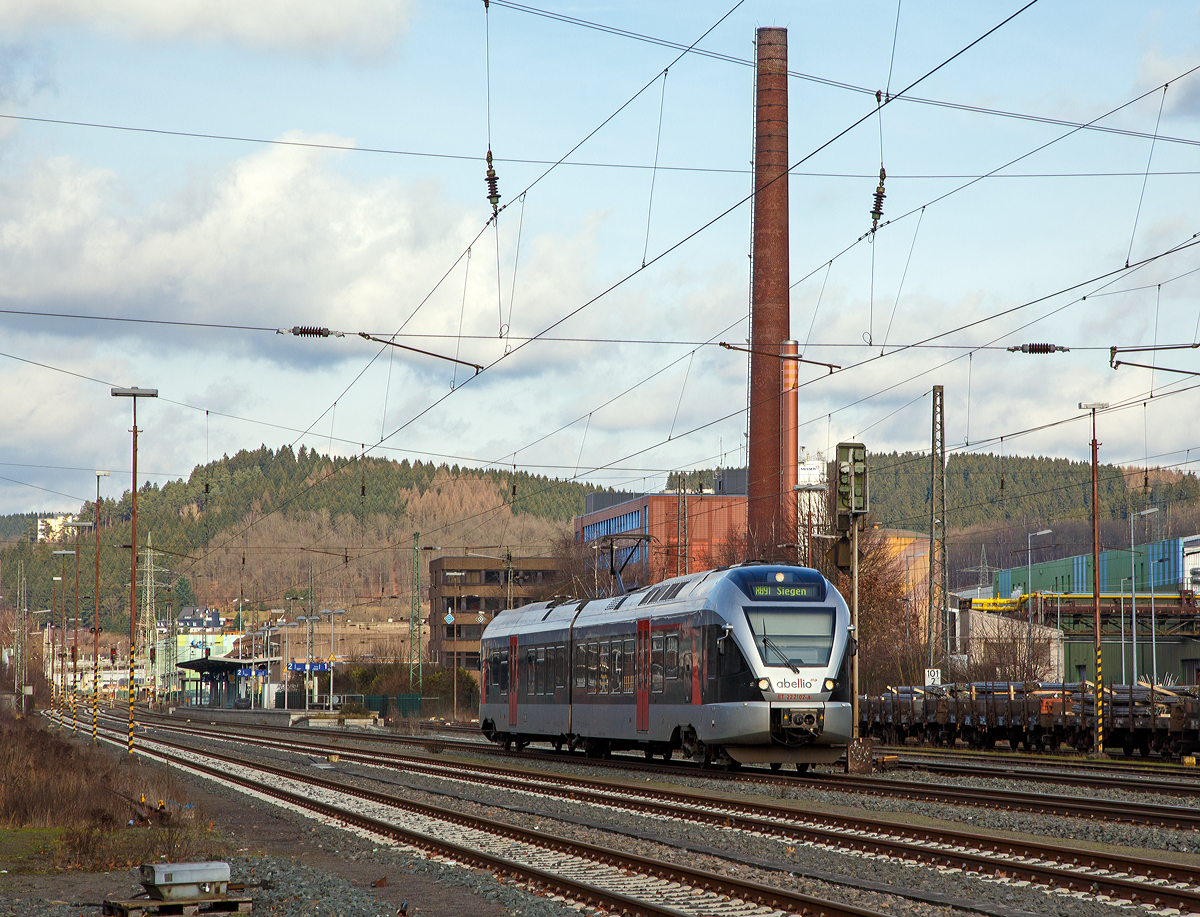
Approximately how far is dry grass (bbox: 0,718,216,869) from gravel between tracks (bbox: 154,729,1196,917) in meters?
4.33

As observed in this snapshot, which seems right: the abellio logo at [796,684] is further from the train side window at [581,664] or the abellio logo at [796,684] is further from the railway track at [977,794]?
the train side window at [581,664]

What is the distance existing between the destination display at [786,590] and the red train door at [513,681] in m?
14.2

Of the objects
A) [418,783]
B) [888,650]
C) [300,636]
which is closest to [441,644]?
[300,636]

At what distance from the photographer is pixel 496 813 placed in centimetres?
2072

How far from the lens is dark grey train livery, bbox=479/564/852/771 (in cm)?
2522

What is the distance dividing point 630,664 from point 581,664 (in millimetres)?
3389

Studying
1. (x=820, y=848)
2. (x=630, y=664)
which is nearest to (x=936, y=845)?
(x=820, y=848)

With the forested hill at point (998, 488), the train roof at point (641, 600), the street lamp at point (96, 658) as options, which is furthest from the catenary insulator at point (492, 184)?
the forested hill at point (998, 488)

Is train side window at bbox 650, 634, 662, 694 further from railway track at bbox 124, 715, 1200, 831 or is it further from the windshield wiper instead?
the windshield wiper

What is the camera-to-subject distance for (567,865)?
49.4 ft

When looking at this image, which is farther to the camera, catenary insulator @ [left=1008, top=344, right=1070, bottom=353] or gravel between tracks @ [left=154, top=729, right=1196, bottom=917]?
catenary insulator @ [left=1008, top=344, right=1070, bottom=353]

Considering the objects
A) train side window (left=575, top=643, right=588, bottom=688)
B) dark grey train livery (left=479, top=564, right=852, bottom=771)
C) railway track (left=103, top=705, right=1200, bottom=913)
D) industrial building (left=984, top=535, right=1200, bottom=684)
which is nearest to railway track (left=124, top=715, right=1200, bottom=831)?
dark grey train livery (left=479, top=564, right=852, bottom=771)

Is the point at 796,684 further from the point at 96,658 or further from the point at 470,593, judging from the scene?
the point at 470,593

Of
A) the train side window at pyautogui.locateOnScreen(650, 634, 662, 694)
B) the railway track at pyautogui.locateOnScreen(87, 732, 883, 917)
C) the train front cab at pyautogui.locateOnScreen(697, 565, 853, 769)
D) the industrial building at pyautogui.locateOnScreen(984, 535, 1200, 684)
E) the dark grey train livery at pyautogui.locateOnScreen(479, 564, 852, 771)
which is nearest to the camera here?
the railway track at pyautogui.locateOnScreen(87, 732, 883, 917)
